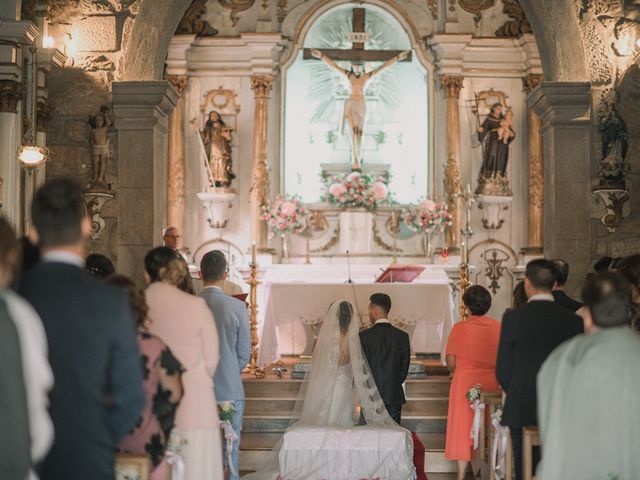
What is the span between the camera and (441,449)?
9039 millimetres

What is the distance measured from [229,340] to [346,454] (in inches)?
55.2

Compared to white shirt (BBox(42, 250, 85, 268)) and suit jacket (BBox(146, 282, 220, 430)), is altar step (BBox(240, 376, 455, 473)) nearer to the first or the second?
suit jacket (BBox(146, 282, 220, 430))

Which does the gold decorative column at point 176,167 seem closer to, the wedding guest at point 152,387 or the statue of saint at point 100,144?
the statue of saint at point 100,144

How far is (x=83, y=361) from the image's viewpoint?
3803 mm

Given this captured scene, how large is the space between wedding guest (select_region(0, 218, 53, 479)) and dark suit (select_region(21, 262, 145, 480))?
160mm

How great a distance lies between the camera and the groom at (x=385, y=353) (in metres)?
7.52

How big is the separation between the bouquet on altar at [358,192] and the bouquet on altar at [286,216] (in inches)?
20.7

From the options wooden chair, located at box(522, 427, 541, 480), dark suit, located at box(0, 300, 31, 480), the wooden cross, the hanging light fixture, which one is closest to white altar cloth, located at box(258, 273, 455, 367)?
the hanging light fixture

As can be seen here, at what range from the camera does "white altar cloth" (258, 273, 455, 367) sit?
11.3 metres

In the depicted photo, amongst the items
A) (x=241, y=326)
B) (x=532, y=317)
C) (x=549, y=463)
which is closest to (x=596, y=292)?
(x=549, y=463)

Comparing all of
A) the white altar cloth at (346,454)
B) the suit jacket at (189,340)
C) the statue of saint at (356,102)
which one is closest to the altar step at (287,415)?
the white altar cloth at (346,454)

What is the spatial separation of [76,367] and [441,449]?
5.77 meters

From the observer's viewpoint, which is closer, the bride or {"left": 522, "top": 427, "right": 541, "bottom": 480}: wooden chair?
{"left": 522, "top": 427, "right": 541, "bottom": 480}: wooden chair

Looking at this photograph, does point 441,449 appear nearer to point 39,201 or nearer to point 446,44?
point 39,201
